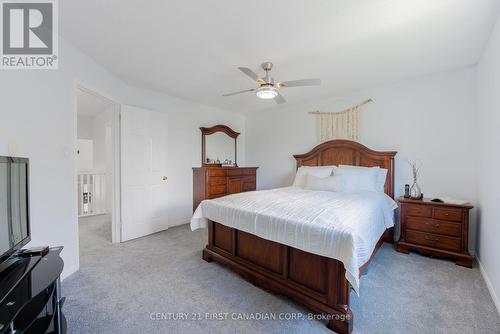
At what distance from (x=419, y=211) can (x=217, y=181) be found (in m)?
3.25

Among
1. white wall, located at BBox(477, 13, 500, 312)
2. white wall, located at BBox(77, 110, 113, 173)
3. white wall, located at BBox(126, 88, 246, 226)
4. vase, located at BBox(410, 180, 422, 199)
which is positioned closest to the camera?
white wall, located at BBox(477, 13, 500, 312)

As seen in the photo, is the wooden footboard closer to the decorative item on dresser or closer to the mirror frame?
the decorative item on dresser

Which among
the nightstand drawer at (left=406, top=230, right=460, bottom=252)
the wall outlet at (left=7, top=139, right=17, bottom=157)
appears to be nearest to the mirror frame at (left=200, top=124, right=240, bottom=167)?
the wall outlet at (left=7, top=139, right=17, bottom=157)

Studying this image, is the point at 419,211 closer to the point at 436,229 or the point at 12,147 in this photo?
the point at 436,229

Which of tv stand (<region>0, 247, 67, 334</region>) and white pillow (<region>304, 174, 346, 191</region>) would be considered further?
white pillow (<region>304, 174, 346, 191</region>)

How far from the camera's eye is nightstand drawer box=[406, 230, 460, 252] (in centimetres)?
258

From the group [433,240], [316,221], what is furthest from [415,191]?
[316,221]

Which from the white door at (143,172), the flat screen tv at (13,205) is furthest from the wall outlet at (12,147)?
the white door at (143,172)

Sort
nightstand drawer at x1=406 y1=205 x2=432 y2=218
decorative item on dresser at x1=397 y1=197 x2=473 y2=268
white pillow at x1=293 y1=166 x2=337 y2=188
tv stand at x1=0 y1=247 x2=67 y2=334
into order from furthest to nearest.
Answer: white pillow at x1=293 y1=166 x2=337 y2=188 < nightstand drawer at x1=406 y1=205 x2=432 y2=218 < decorative item on dresser at x1=397 y1=197 x2=473 y2=268 < tv stand at x1=0 y1=247 x2=67 y2=334

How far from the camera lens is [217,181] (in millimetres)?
4309

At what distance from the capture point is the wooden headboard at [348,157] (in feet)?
11.1

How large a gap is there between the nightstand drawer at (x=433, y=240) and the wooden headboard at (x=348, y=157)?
69 cm

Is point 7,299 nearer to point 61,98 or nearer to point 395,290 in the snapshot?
point 61,98

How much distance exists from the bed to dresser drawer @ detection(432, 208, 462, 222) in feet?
1.65
